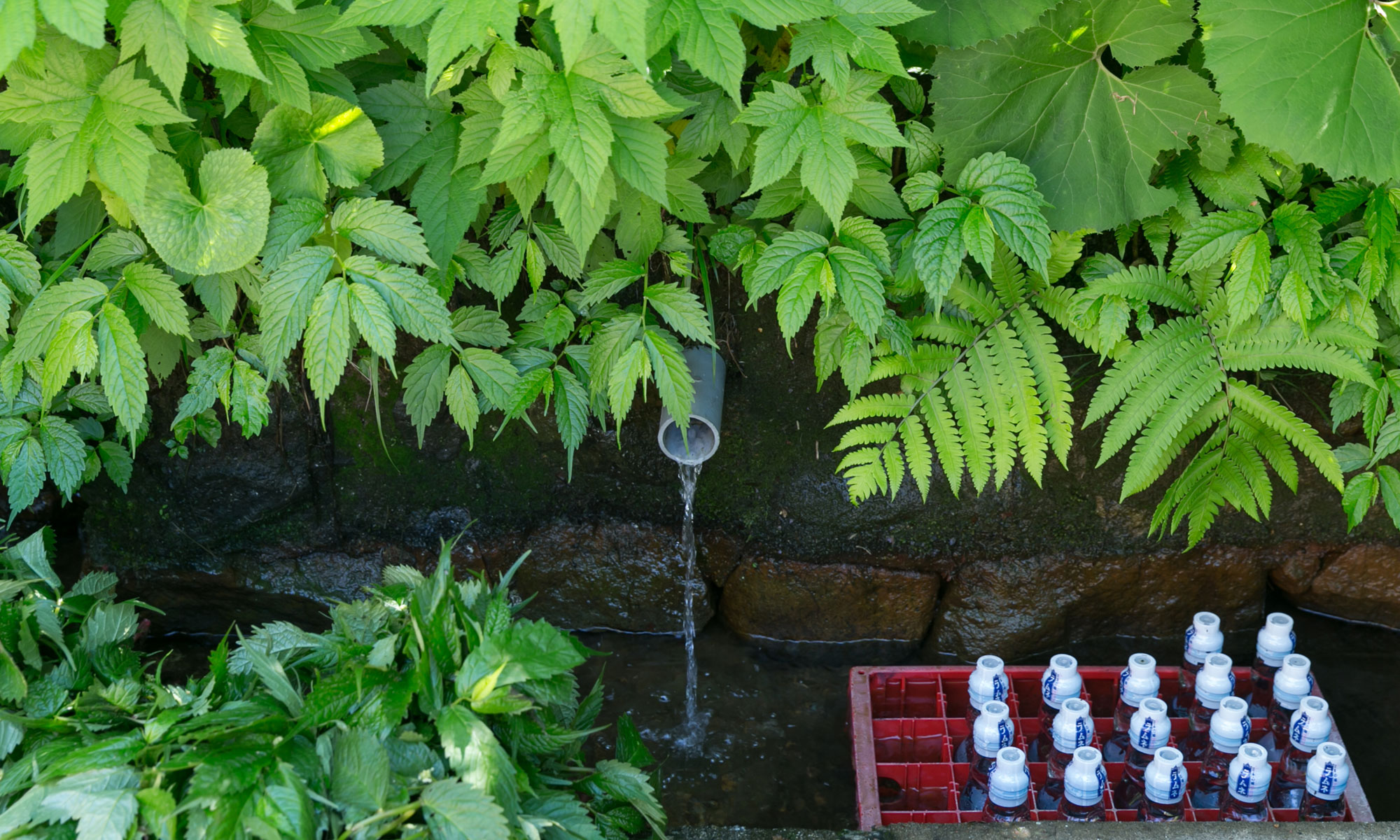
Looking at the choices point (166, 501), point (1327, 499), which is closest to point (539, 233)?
point (166, 501)

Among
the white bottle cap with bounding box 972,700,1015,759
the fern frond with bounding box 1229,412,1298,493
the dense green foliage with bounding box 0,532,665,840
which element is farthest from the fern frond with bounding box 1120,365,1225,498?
the dense green foliage with bounding box 0,532,665,840

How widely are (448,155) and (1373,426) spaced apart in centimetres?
266

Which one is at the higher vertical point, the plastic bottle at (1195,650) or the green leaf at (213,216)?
the green leaf at (213,216)

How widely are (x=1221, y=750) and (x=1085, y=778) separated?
1.49ft

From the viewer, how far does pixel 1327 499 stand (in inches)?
141

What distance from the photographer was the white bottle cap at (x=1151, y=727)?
270 cm

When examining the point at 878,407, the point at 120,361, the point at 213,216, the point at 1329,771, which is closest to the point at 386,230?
the point at 213,216

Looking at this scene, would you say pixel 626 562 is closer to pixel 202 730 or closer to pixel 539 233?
pixel 539 233

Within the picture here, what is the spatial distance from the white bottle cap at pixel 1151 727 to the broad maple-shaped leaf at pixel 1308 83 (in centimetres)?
137

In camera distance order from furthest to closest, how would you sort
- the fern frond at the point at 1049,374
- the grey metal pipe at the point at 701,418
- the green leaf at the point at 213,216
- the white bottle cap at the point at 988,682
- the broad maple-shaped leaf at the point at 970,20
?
the grey metal pipe at the point at 701,418 < the fern frond at the point at 1049,374 < the white bottle cap at the point at 988,682 < the broad maple-shaped leaf at the point at 970,20 < the green leaf at the point at 213,216

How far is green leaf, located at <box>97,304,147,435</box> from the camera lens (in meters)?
2.67

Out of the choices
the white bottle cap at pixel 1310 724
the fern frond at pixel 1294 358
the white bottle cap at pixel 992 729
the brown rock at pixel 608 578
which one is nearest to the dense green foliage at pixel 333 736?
the white bottle cap at pixel 992 729

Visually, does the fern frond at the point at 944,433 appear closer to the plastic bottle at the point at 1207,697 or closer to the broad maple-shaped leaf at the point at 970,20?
the plastic bottle at the point at 1207,697

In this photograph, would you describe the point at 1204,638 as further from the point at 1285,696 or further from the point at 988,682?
the point at 988,682
